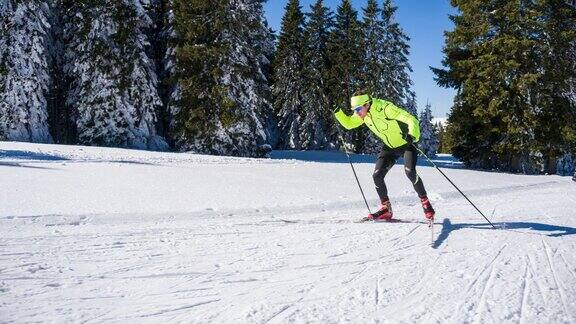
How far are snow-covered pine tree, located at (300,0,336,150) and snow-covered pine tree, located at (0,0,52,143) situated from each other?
1978cm

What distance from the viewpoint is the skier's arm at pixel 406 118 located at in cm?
613

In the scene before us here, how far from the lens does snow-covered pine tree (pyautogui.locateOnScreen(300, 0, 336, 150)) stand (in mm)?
35031

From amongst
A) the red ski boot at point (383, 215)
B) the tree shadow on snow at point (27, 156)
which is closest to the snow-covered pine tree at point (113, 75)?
the tree shadow on snow at point (27, 156)

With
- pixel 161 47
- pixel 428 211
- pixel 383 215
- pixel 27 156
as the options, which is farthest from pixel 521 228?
pixel 161 47

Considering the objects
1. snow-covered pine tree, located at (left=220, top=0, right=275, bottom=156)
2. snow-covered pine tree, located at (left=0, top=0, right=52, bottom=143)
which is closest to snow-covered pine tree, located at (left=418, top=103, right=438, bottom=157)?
snow-covered pine tree, located at (left=220, top=0, right=275, bottom=156)

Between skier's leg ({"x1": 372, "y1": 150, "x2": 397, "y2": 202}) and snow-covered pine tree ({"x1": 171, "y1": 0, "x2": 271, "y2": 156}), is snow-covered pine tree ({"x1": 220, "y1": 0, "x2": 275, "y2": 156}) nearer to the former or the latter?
snow-covered pine tree ({"x1": 171, "y1": 0, "x2": 271, "y2": 156})

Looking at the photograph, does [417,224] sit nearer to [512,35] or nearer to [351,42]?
[512,35]

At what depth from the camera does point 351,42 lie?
35312 millimetres

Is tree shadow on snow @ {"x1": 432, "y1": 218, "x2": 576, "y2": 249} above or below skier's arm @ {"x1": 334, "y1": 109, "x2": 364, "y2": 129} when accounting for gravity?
below

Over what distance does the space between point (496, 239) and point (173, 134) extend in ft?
67.3

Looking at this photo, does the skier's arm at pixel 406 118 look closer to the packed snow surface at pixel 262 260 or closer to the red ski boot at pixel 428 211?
the red ski boot at pixel 428 211

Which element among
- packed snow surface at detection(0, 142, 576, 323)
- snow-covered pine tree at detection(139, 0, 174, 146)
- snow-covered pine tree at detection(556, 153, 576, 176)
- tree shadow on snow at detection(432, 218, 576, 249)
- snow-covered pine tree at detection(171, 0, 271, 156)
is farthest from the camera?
snow-covered pine tree at detection(556, 153, 576, 176)

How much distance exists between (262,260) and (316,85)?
3187cm

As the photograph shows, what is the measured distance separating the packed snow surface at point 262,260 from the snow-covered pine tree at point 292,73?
28721 mm
